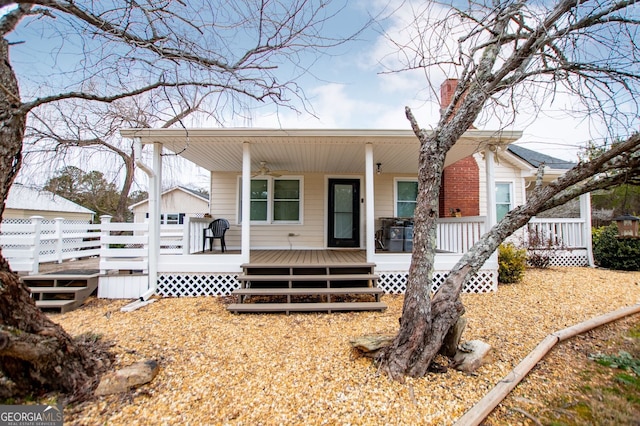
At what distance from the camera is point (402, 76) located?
3348 mm

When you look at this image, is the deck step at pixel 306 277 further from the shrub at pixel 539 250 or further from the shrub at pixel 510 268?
the shrub at pixel 539 250

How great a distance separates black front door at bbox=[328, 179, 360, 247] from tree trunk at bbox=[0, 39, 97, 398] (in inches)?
231

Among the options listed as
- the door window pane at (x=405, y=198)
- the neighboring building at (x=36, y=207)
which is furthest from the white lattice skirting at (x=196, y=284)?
the neighboring building at (x=36, y=207)

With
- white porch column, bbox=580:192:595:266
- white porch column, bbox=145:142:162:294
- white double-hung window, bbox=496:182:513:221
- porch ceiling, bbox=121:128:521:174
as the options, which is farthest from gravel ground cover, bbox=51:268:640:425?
white double-hung window, bbox=496:182:513:221

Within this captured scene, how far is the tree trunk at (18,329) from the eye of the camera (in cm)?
193

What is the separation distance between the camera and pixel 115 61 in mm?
2711

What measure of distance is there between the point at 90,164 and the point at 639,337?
11864 millimetres

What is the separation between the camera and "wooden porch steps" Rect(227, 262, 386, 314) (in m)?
4.19

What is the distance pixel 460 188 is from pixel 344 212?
311 centimetres

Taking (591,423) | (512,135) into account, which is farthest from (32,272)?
(512,135)

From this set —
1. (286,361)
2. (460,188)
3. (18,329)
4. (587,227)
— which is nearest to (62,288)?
(18,329)

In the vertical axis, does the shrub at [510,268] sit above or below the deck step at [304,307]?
above

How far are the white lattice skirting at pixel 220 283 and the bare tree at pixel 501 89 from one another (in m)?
2.59

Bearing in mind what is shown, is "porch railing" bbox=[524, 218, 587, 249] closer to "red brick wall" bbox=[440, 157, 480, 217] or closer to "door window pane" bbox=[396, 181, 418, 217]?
"red brick wall" bbox=[440, 157, 480, 217]
